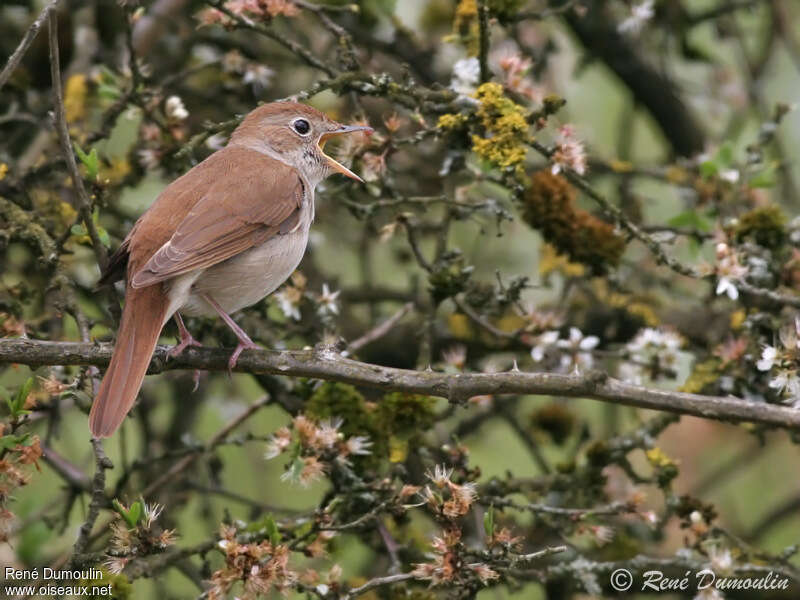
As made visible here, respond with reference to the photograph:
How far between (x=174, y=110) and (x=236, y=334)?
1.18 metres

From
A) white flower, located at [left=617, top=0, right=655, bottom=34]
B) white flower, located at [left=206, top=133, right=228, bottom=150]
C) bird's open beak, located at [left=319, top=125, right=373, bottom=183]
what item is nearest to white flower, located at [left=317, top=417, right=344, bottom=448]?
bird's open beak, located at [left=319, top=125, right=373, bottom=183]

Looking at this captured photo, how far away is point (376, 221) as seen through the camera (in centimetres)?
662

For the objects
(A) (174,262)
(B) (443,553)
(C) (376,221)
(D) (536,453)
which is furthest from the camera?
(C) (376,221)

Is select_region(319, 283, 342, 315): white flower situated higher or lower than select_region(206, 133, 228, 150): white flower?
lower

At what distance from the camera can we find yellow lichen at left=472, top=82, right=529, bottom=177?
3988 millimetres

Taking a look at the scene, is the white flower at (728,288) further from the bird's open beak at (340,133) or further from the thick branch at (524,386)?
the bird's open beak at (340,133)

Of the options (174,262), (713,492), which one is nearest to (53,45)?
(174,262)

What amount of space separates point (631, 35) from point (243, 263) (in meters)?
3.30

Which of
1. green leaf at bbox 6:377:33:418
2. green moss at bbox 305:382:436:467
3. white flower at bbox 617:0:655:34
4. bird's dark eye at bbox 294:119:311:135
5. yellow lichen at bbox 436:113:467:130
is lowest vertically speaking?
green leaf at bbox 6:377:33:418

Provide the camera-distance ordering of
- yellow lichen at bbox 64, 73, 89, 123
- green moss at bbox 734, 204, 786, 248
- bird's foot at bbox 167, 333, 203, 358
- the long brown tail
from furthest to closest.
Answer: yellow lichen at bbox 64, 73, 89, 123
green moss at bbox 734, 204, 786, 248
bird's foot at bbox 167, 333, 203, 358
the long brown tail

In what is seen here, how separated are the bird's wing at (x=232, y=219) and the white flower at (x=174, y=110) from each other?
404 mm

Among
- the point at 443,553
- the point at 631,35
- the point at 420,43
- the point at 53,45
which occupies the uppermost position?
the point at 631,35

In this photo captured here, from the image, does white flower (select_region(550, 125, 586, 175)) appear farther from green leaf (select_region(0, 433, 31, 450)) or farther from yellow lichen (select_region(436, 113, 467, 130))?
green leaf (select_region(0, 433, 31, 450))

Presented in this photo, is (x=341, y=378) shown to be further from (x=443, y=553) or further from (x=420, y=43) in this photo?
(x=420, y=43)
